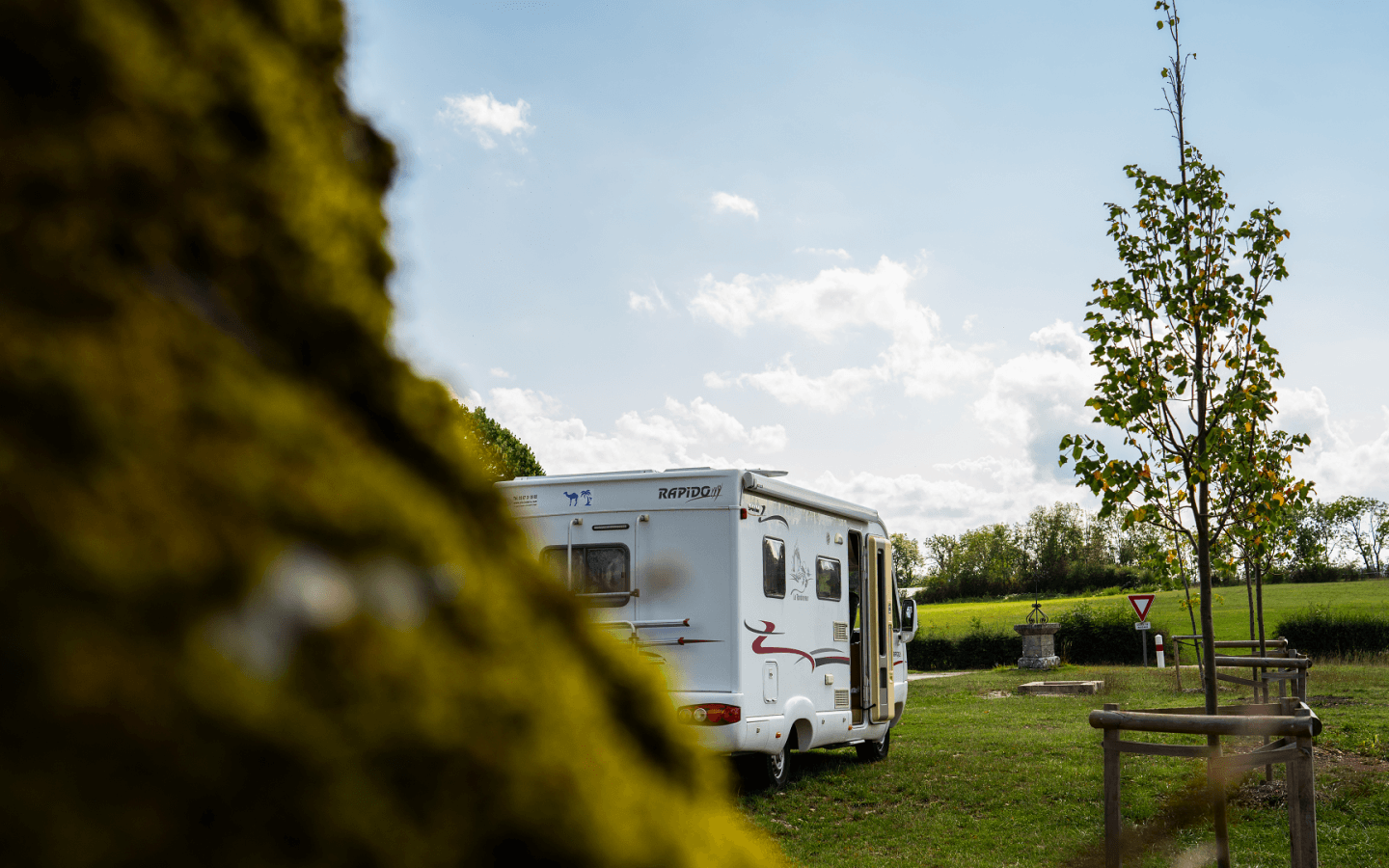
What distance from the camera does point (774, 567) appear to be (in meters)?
10.4

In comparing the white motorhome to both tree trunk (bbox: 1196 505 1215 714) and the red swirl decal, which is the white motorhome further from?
tree trunk (bbox: 1196 505 1215 714)

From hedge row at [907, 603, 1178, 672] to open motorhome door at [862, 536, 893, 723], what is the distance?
2383cm

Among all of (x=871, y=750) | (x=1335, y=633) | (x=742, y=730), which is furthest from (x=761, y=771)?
(x=1335, y=633)

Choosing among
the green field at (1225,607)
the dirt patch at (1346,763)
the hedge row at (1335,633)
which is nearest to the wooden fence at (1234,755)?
the dirt patch at (1346,763)

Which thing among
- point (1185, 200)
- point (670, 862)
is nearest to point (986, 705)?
point (1185, 200)

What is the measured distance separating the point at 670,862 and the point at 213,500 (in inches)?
8.4

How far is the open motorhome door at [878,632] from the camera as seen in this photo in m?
12.4

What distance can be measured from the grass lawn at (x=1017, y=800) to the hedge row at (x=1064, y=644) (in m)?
18.9

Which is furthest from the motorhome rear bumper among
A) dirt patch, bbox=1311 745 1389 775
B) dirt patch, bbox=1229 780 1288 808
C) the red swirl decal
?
dirt patch, bbox=1311 745 1389 775

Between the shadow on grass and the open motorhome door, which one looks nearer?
the shadow on grass

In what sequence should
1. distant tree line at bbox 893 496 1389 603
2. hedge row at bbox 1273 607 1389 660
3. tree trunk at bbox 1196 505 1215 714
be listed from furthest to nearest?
1. distant tree line at bbox 893 496 1389 603
2. hedge row at bbox 1273 607 1389 660
3. tree trunk at bbox 1196 505 1215 714

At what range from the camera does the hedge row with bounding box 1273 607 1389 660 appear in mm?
32094

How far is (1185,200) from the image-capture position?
6480 mm

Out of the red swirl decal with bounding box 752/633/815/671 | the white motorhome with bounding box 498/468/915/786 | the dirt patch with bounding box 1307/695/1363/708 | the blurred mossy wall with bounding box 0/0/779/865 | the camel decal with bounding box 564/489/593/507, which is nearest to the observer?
the blurred mossy wall with bounding box 0/0/779/865
